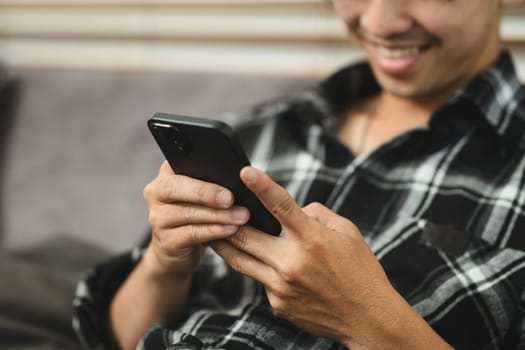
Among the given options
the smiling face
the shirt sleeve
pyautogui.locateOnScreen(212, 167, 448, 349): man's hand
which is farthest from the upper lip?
the shirt sleeve

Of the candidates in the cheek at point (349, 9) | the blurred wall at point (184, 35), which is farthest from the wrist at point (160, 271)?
the blurred wall at point (184, 35)

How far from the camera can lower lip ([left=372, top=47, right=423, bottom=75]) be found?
0.93m

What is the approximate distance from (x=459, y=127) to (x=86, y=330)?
0.61 metres

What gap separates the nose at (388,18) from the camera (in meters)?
0.89

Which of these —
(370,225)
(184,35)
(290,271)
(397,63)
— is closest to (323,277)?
(290,271)

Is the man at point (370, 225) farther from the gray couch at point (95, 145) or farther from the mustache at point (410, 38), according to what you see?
the gray couch at point (95, 145)

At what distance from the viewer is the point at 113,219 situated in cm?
132

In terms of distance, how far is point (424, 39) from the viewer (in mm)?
915

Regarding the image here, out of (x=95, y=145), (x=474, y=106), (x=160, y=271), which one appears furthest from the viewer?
(x=95, y=145)

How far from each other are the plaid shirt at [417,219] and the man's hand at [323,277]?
8 cm

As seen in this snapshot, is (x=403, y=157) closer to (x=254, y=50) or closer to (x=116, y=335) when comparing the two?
(x=116, y=335)

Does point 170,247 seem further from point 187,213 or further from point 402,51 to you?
point 402,51

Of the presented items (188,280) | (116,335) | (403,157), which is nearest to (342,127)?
(403,157)

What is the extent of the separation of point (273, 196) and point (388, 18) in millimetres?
406
